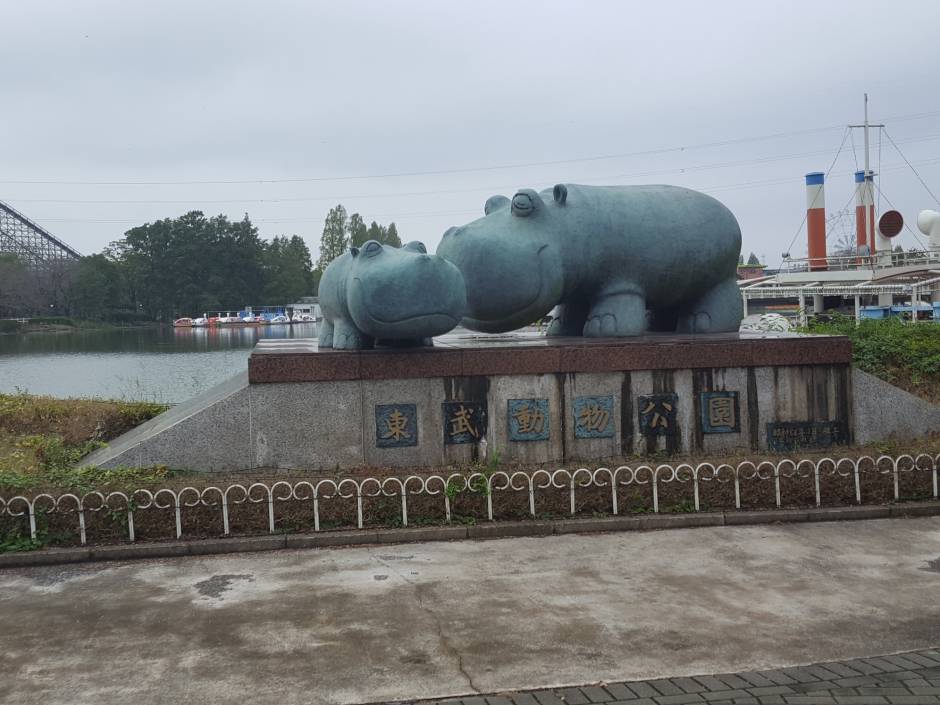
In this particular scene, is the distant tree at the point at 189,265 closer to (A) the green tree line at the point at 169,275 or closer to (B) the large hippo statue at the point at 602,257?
(A) the green tree line at the point at 169,275

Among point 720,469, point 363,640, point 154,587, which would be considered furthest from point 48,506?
point 720,469

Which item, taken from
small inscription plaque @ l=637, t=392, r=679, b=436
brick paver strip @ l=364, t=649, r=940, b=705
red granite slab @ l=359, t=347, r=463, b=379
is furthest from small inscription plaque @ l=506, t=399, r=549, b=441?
brick paver strip @ l=364, t=649, r=940, b=705

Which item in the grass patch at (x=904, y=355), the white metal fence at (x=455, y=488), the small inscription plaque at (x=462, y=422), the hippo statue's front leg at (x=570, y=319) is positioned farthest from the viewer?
the grass patch at (x=904, y=355)

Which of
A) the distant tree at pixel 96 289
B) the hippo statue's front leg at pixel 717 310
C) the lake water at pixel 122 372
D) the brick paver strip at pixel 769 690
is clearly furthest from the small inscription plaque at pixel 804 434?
the distant tree at pixel 96 289

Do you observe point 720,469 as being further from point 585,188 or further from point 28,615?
point 28,615

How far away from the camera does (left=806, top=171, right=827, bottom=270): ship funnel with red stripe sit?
1876 inches

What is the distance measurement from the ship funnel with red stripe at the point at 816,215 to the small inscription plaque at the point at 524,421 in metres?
42.8

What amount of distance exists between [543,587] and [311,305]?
189 feet

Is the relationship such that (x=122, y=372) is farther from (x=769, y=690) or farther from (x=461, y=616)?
(x=769, y=690)

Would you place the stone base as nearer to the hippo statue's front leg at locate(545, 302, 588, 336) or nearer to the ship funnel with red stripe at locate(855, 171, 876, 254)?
the hippo statue's front leg at locate(545, 302, 588, 336)

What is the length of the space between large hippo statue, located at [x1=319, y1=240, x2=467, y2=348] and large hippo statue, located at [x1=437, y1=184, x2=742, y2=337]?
68cm

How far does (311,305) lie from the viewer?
6150cm

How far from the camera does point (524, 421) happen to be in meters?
8.30

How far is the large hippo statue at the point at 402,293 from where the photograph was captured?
7.57 meters
